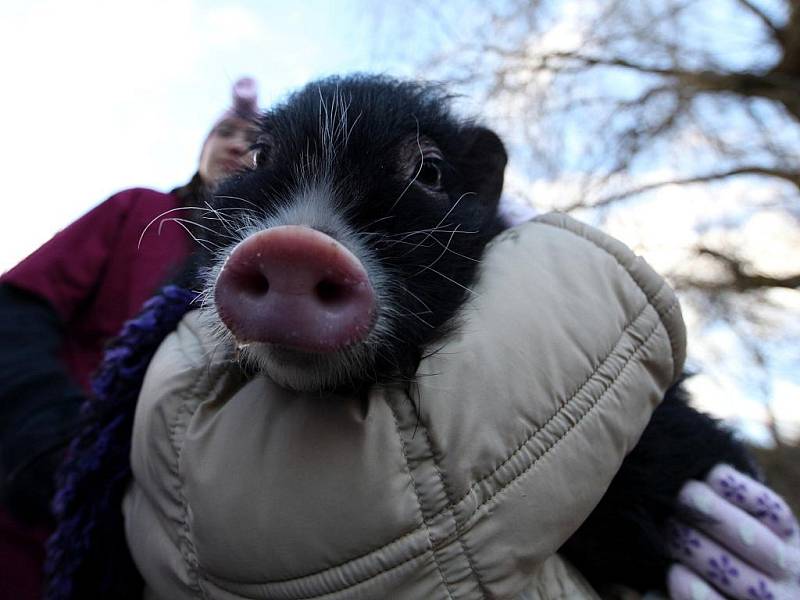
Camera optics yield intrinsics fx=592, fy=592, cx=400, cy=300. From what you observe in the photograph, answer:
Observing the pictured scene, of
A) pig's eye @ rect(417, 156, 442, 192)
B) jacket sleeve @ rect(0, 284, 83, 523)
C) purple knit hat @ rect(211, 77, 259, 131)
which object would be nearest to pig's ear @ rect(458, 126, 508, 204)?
pig's eye @ rect(417, 156, 442, 192)

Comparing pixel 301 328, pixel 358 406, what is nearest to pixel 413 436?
pixel 358 406

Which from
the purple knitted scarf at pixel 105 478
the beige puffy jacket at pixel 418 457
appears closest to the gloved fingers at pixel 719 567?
the beige puffy jacket at pixel 418 457

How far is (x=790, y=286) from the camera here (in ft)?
18.1

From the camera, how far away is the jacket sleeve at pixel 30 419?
3.31 ft

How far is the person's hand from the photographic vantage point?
93cm

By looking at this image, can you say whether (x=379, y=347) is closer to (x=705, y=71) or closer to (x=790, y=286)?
(x=790, y=286)

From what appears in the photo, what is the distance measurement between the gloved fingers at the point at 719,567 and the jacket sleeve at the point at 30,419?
3.51 ft

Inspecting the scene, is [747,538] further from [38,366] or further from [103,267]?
[103,267]

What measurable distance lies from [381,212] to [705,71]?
21.2 feet

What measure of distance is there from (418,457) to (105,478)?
554mm

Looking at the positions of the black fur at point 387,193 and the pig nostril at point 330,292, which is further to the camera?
the black fur at point 387,193

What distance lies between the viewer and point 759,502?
3.24ft

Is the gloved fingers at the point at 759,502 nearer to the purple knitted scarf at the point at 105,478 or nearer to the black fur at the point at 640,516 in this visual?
the black fur at the point at 640,516

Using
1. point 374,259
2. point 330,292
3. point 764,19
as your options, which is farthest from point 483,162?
point 764,19
